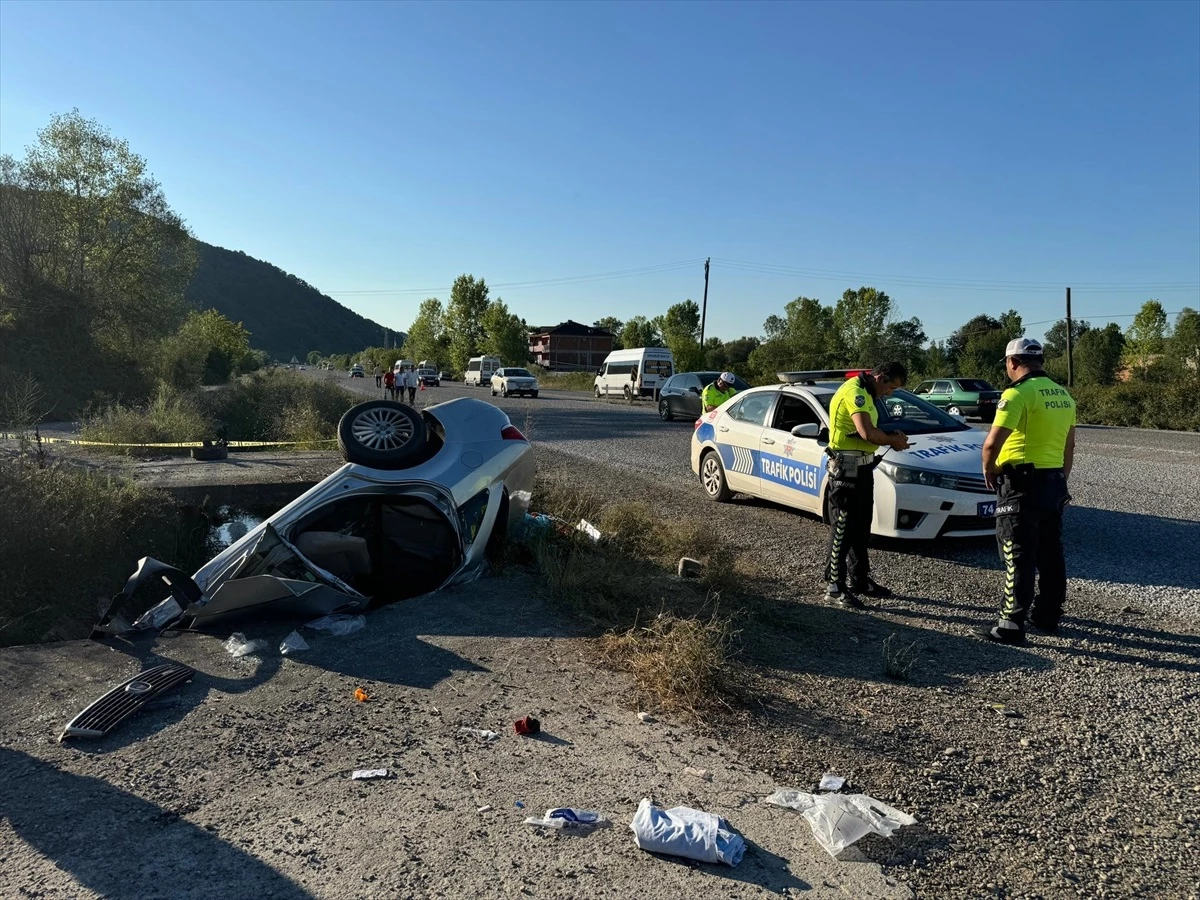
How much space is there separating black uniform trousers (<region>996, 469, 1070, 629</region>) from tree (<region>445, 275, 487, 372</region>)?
95470mm

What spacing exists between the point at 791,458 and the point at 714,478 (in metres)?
1.88

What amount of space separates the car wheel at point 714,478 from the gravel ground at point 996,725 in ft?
11.4

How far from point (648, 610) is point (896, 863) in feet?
8.80

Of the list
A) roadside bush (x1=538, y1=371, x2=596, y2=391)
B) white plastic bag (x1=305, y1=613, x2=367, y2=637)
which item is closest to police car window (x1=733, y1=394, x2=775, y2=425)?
white plastic bag (x1=305, y1=613, x2=367, y2=637)

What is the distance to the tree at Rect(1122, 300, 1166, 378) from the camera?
167 feet

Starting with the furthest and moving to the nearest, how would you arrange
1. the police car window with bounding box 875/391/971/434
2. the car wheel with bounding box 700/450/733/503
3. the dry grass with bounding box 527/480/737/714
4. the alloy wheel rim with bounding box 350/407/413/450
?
the car wheel with bounding box 700/450/733/503 < the police car window with bounding box 875/391/971/434 < the alloy wheel rim with bounding box 350/407/413/450 < the dry grass with bounding box 527/480/737/714

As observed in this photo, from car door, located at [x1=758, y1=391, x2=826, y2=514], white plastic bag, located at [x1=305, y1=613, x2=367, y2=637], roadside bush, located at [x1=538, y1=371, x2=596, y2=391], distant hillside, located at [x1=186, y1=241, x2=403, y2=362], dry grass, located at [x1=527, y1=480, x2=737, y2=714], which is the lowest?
white plastic bag, located at [x1=305, y1=613, x2=367, y2=637]

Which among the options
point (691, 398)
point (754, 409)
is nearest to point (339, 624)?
point (754, 409)

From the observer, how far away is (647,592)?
5750mm

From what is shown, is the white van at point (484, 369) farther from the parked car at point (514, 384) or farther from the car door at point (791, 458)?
the car door at point (791, 458)

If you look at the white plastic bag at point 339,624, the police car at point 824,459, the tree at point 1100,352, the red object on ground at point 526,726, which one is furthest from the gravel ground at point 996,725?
the tree at point 1100,352

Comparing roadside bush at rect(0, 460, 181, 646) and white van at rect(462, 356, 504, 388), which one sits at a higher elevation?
white van at rect(462, 356, 504, 388)

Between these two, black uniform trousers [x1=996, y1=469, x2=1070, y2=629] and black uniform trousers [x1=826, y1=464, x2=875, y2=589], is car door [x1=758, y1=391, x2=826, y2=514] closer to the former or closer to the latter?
black uniform trousers [x1=826, y1=464, x2=875, y2=589]

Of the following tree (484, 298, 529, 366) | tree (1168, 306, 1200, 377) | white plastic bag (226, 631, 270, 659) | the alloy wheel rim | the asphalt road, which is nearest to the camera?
white plastic bag (226, 631, 270, 659)
